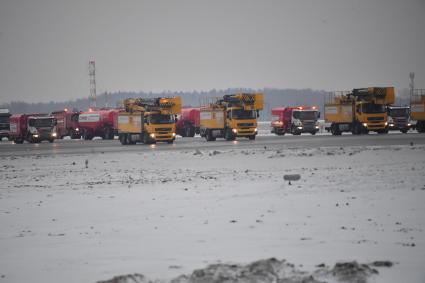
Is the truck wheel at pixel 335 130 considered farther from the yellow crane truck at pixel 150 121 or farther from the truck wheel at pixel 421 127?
the yellow crane truck at pixel 150 121

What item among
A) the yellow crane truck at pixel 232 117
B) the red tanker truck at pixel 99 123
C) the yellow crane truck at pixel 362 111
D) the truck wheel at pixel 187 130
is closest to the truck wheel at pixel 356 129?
the yellow crane truck at pixel 362 111

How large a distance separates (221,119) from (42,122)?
20.8 m

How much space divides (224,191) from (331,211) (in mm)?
5758

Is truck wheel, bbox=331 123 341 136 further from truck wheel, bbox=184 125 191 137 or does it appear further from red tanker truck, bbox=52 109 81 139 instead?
red tanker truck, bbox=52 109 81 139

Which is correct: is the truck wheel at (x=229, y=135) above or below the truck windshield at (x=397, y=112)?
below

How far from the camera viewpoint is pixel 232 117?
207 feet

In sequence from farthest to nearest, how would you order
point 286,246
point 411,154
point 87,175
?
point 411,154 → point 87,175 → point 286,246

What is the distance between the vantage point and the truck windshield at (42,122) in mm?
73875

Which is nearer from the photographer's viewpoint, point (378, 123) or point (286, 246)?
point (286, 246)

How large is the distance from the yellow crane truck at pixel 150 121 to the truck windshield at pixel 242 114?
4936 mm

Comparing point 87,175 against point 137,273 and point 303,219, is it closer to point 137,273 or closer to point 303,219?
point 303,219

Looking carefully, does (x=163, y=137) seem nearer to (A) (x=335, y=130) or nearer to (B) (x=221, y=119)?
(B) (x=221, y=119)

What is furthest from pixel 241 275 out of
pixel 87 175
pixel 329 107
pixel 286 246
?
pixel 329 107

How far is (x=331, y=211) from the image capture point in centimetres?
1673
